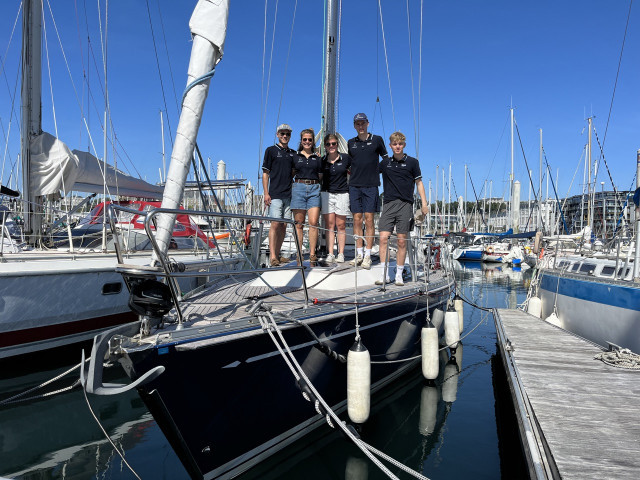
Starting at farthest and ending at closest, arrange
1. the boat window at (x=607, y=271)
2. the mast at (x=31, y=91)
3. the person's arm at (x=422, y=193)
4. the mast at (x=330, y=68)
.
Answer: the boat window at (x=607, y=271), the mast at (x=31, y=91), the mast at (x=330, y=68), the person's arm at (x=422, y=193)

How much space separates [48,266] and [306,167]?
464 centimetres

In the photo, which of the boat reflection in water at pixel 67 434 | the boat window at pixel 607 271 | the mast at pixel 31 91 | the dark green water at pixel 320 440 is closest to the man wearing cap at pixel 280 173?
the dark green water at pixel 320 440

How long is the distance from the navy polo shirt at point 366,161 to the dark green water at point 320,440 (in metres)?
3.02

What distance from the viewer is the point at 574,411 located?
408 cm

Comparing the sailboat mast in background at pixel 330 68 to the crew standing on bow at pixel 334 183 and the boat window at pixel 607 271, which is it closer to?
the crew standing on bow at pixel 334 183

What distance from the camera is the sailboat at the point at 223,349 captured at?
125 inches

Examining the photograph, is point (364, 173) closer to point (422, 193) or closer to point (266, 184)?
point (422, 193)

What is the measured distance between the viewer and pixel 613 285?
329 inches

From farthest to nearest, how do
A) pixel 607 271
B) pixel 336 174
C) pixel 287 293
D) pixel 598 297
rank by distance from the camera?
1. pixel 607 271
2. pixel 598 297
3. pixel 336 174
4. pixel 287 293

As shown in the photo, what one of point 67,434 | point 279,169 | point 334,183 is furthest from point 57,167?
point 334,183

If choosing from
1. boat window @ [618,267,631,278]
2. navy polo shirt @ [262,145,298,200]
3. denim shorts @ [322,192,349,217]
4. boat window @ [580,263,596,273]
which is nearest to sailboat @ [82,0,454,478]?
navy polo shirt @ [262,145,298,200]

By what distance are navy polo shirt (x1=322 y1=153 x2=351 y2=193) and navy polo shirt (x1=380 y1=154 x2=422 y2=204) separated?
579mm

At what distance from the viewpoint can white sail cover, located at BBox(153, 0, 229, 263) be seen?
12.6 feet

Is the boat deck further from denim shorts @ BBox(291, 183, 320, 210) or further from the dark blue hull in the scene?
denim shorts @ BBox(291, 183, 320, 210)
